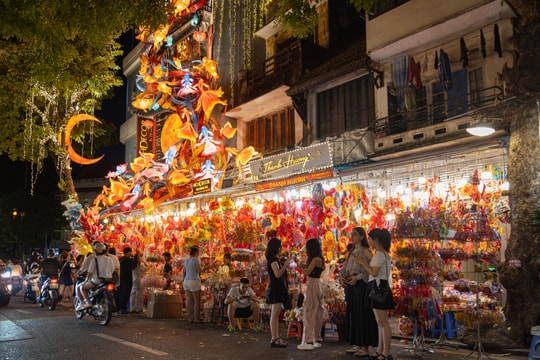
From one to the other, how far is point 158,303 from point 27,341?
172 inches

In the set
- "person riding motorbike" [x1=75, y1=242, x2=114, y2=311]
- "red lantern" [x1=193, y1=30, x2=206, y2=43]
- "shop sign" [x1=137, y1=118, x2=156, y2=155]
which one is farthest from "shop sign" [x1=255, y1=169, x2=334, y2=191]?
"shop sign" [x1=137, y1=118, x2=156, y2=155]

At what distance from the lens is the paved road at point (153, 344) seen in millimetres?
7637

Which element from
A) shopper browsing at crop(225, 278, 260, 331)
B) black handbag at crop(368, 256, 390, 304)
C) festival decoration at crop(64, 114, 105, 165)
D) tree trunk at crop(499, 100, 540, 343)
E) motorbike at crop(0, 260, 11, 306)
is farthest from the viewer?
festival decoration at crop(64, 114, 105, 165)

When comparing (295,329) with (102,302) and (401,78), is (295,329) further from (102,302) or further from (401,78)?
(401,78)

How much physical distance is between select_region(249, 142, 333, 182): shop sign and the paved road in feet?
15.4

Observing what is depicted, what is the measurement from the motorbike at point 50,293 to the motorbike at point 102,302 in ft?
13.1

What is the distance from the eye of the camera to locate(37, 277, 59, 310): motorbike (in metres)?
15.1

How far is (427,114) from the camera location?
13930 mm

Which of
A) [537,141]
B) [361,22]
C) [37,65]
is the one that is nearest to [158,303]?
[37,65]

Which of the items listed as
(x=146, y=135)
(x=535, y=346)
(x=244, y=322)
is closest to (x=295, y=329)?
(x=244, y=322)

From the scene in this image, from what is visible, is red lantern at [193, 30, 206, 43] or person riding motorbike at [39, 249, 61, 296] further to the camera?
red lantern at [193, 30, 206, 43]

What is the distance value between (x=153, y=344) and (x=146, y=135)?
19.0 meters

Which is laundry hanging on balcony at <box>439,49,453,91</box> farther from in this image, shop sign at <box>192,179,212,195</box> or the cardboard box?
the cardboard box

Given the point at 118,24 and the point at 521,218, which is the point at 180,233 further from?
the point at 521,218
